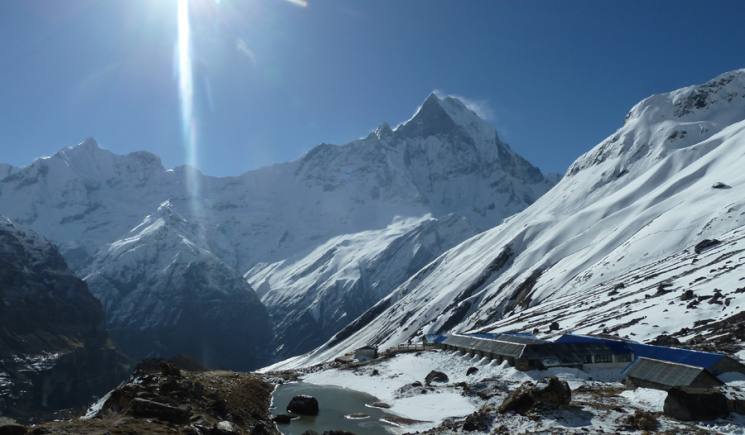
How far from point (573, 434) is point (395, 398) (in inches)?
1389

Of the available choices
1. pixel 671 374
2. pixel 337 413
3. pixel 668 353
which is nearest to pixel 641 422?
pixel 671 374

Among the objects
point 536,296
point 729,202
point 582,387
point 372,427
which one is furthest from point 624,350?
point 729,202

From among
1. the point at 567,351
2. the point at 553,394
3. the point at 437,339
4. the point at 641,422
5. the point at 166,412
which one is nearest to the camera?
the point at 166,412

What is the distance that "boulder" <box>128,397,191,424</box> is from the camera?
33.8m

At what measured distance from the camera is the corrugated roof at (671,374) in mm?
49250

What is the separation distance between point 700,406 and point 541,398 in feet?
30.7

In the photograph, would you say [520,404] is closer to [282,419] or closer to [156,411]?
[282,419]

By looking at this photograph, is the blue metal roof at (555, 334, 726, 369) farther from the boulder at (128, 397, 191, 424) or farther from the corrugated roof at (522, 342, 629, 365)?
the boulder at (128, 397, 191, 424)

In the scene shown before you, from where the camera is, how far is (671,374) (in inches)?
2048

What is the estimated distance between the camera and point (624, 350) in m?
73.1

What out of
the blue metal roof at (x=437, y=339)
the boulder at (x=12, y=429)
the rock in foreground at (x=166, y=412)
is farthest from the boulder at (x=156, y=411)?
the blue metal roof at (x=437, y=339)

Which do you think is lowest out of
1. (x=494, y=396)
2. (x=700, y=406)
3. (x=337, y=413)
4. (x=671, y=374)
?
(x=337, y=413)

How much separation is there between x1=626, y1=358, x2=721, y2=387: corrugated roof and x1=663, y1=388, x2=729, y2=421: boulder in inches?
475

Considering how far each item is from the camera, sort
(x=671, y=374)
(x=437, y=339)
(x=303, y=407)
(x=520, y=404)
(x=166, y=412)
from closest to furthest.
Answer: (x=166, y=412), (x=520, y=404), (x=671, y=374), (x=303, y=407), (x=437, y=339)
